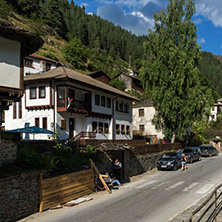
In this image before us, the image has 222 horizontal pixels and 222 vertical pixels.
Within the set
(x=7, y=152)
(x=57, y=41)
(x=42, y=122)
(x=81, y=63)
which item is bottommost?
(x=7, y=152)

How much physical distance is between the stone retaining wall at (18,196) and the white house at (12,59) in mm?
4381

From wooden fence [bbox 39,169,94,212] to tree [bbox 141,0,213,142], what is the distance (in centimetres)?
1920

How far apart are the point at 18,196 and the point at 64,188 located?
10.1 ft

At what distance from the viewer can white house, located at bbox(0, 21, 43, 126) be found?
538 inches

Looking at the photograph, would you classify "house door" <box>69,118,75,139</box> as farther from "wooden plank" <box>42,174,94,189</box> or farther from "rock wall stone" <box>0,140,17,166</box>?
"rock wall stone" <box>0,140,17,166</box>

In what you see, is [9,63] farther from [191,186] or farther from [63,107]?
[191,186]

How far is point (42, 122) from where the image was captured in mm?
27406

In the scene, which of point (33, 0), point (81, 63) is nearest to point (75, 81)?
point (81, 63)

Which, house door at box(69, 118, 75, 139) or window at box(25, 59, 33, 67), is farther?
window at box(25, 59, 33, 67)

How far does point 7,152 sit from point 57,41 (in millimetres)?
91270

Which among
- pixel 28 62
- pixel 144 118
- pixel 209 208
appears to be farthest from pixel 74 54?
pixel 209 208

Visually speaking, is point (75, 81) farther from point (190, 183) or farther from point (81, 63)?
point (81, 63)

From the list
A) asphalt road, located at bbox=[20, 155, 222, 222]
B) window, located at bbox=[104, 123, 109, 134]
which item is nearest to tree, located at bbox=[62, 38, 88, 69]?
window, located at bbox=[104, 123, 109, 134]

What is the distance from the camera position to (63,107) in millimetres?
26594
